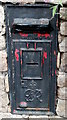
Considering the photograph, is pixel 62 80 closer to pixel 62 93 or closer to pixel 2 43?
pixel 62 93

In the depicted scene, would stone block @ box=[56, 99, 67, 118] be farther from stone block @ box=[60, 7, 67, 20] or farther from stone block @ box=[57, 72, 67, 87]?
stone block @ box=[60, 7, 67, 20]

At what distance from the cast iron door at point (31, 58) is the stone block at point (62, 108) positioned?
89mm

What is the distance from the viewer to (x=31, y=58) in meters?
2.78

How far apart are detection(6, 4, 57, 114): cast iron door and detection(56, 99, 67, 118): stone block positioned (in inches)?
3.5

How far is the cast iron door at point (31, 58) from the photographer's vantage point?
259 centimetres

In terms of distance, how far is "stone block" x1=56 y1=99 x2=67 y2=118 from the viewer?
2.94m

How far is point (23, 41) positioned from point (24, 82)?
62 cm

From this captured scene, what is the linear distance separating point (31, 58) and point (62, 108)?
91 centimetres

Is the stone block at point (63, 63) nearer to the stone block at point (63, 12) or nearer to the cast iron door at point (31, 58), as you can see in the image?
the cast iron door at point (31, 58)

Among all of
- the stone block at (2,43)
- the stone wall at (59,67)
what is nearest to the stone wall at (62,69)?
the stone wall at (59,67)

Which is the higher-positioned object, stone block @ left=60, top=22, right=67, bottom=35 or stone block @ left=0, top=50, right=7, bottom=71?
stone block @ left=60, top=22, right=67, bottom=35

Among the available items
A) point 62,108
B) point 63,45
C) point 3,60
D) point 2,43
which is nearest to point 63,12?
point 63,45

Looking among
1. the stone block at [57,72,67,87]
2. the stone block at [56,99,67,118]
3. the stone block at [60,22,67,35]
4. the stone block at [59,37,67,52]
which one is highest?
the stone block at [60,22,67,35]

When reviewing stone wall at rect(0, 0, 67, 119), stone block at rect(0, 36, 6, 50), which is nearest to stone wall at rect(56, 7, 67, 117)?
stone wall at rect(0, 0, 67, 119)
